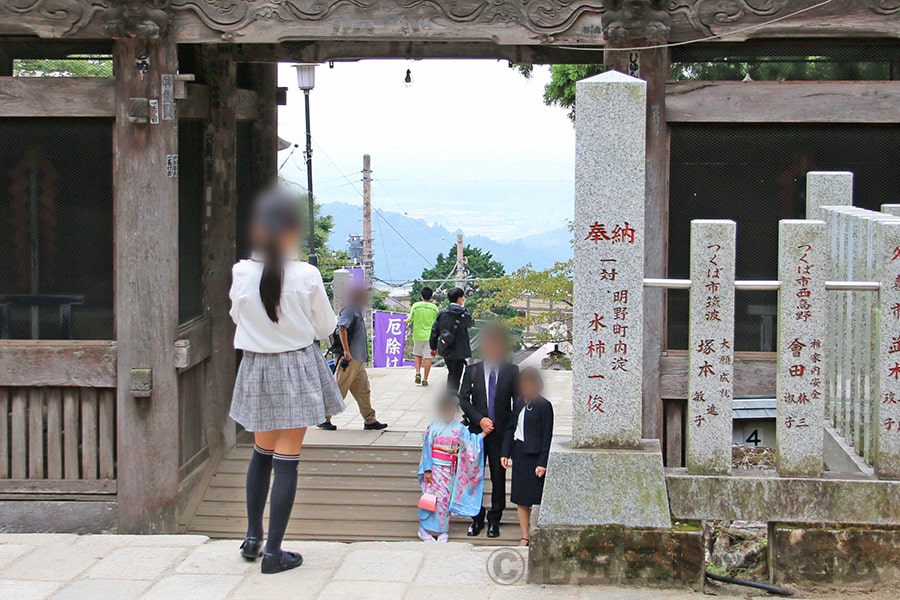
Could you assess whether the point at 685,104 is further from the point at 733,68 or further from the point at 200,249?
the point at 200,249

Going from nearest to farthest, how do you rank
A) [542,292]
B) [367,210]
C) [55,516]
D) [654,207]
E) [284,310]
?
[284,310] < [654,207] < [55,516] < [542,292] < [367,210]

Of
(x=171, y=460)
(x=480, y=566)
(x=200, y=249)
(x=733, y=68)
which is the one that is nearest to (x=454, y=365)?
(x=200, y=249)

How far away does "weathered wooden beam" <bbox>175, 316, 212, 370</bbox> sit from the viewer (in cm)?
978

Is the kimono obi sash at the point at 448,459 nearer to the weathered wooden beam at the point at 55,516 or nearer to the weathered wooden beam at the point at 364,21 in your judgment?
the weathered wooden beam at the point at 55,516

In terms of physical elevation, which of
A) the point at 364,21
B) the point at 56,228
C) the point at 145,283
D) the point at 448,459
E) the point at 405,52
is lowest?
the point at 448,459

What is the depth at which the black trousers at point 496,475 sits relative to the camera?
9906mm

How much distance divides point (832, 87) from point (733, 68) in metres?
0.80

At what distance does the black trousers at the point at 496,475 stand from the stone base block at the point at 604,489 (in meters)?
4.16

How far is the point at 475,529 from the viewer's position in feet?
33.0

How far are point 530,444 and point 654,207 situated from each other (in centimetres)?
215

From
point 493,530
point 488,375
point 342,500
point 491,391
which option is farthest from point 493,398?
point 342,500

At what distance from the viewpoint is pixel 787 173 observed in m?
9.40

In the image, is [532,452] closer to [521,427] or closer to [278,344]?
[521,427]

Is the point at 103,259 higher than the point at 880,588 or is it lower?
higher
